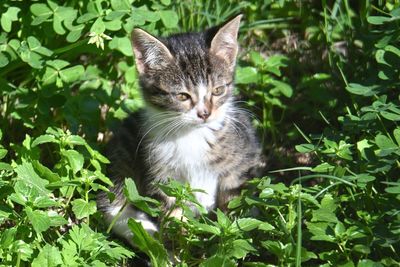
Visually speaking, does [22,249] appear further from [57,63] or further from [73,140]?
[57,63]

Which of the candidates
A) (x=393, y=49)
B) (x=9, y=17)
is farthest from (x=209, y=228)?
(x=9, y=17)

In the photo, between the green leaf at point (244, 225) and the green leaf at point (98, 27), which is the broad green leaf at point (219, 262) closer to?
the green leaf at point (244, 225)

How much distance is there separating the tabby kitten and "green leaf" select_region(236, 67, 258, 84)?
0.50m

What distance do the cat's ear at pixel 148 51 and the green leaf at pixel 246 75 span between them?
0.79m

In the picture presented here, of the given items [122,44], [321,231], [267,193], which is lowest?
[321,231]

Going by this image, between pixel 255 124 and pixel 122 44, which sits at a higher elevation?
pixel 122 44

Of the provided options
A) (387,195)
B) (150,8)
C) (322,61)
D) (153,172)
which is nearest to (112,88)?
(150,8)

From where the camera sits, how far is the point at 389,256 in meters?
3.58

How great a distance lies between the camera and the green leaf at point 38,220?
3.39 meters

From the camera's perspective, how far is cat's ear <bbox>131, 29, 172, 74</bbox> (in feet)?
A: 13.3

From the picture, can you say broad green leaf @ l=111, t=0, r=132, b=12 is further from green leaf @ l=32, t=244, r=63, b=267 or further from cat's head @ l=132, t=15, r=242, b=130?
green leaf @ l=32, t=244, r=63, b=267

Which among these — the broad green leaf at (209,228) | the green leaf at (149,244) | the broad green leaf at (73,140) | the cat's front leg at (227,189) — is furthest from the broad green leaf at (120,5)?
the broad green leaf at (209,228)

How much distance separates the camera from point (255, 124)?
16.2 feet

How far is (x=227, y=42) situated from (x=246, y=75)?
678mm
